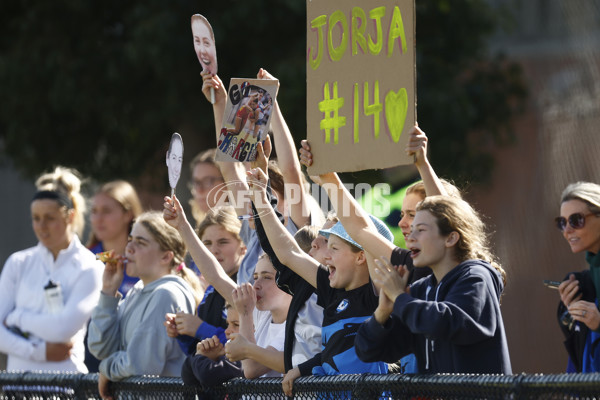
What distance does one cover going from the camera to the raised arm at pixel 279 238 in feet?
15.6

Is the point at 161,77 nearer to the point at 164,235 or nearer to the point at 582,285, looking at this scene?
the point at 164,235

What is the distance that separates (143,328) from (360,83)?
180 cm

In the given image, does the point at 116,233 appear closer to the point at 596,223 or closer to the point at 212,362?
the point at 212,362

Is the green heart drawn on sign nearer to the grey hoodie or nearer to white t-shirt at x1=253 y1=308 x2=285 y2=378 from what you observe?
white t-shirt at x1=253 y1=308 x2=285 y2=378

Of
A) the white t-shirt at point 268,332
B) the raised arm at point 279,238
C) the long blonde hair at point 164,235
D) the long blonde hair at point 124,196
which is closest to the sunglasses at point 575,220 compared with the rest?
the raised arm at point 279,238

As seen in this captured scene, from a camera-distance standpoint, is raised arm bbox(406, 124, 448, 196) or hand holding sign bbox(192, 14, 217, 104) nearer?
raised arm bbox(406, 124, 448, 196)

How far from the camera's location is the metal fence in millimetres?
3348

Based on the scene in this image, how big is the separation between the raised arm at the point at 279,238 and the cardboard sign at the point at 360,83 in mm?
258

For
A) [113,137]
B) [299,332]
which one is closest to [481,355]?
[299,332]

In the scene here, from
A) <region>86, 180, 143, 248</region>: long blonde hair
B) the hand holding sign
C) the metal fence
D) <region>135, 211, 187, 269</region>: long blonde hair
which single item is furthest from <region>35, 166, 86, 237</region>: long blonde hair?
the hand holding sign

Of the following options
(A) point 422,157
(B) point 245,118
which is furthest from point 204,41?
(A) point 422,157

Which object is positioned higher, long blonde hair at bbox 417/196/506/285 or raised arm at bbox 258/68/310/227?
raised arm at bbox 258/68/310/227

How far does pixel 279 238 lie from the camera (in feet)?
15.6

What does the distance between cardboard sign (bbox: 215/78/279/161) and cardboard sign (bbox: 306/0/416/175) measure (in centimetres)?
22
